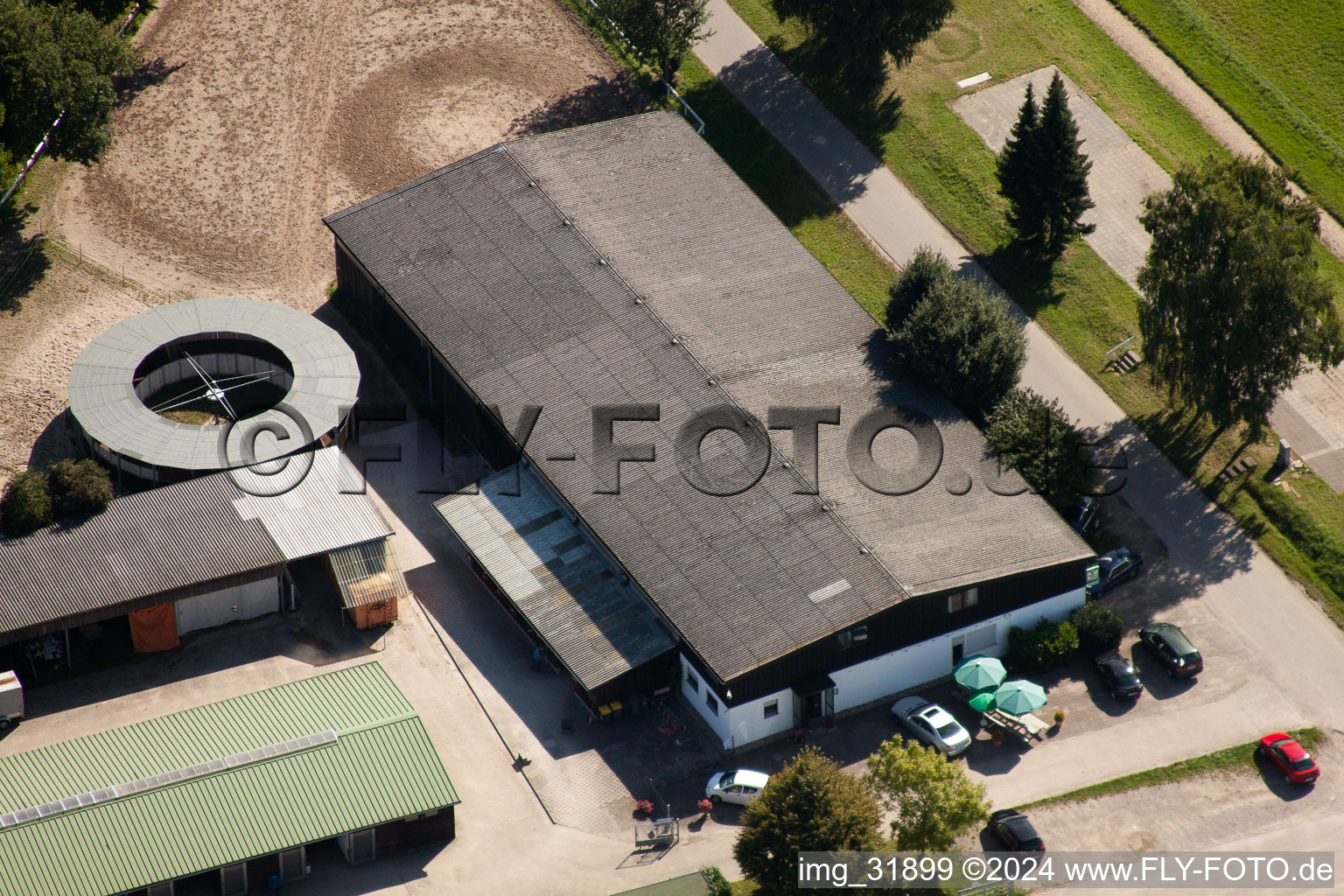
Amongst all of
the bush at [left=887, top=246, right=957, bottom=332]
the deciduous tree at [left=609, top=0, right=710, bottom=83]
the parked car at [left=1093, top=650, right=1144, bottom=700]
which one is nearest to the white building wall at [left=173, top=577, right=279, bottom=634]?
the bush at [left=887, top=246, right=957, bottom=332]

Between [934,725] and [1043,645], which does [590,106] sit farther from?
[934,725]

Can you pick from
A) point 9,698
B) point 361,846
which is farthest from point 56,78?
point 361,846

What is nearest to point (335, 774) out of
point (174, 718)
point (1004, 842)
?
point (174, 718)

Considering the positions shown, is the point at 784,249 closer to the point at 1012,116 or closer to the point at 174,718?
the point at 1012,116

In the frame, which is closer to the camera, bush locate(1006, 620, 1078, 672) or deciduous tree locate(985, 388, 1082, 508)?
bush locate(1006, 620, 1078, 672)

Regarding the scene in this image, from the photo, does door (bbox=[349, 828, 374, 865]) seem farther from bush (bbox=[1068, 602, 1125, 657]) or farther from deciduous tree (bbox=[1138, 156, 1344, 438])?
deciduous tree (bbox=[1138, 156, 1344, 438])
